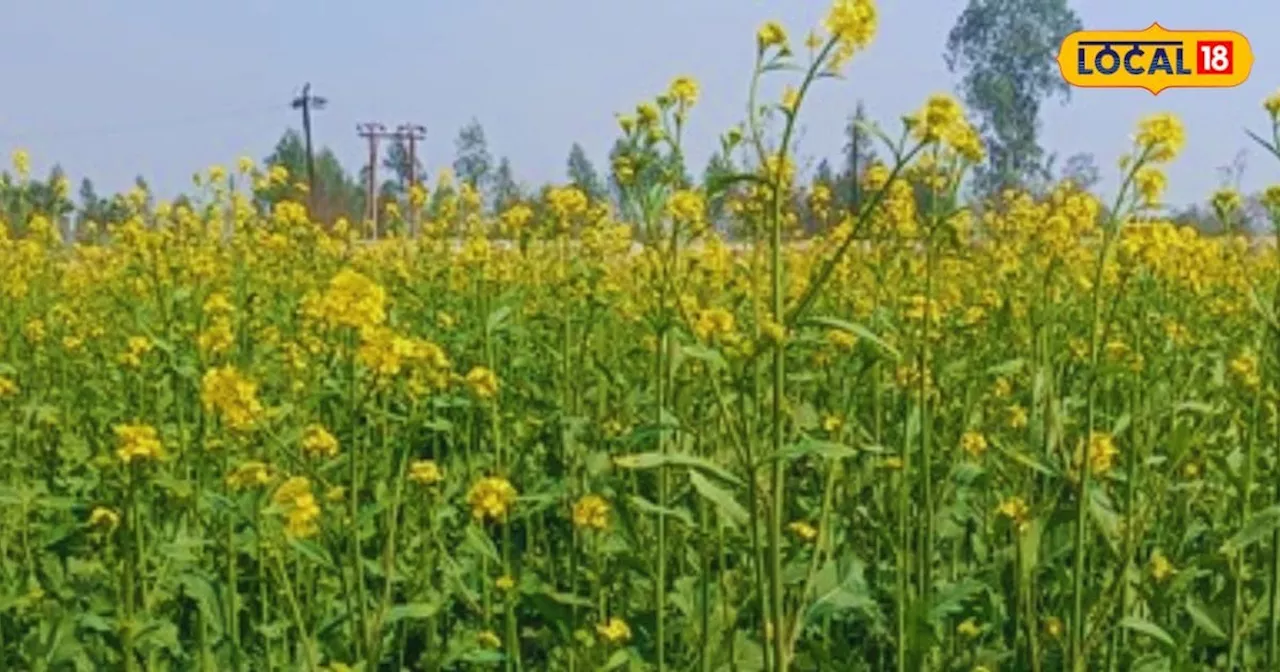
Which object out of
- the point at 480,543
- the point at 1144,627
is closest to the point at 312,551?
the point at 480,543

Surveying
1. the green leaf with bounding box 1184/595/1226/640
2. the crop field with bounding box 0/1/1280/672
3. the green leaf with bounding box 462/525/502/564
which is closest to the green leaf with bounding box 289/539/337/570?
the crop field with bounding box 0/1/1280/672

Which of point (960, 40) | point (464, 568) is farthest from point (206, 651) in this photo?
point (960, 40)

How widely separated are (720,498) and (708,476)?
383mm

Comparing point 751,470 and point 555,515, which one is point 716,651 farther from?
point 555,515

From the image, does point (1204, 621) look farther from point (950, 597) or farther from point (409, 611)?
Answer: point (409, 611)

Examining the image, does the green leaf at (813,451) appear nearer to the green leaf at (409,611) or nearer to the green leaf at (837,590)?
the green leaf at (837,590)

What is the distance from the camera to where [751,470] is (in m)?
1.62

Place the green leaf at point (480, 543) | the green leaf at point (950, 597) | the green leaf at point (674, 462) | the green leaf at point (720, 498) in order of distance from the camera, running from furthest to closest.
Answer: the green leaf at point (480, 543), the green leaf at point (950, 597), the green leaf at point (720, 498), the green leaf at point (674, 462)

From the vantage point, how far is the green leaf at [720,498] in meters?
1.68

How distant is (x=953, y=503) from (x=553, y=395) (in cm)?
129

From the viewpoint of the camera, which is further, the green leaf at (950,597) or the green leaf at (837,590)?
the green leaf at (950,597)

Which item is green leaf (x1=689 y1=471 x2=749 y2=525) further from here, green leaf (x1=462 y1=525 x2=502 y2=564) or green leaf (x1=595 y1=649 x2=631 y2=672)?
green leaf (x1=462 y1=525 x2=502 y2=564)

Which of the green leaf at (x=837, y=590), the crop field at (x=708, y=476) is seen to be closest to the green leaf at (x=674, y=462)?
the crop field at (x=708, y=476)

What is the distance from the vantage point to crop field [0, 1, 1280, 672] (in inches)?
80.7
